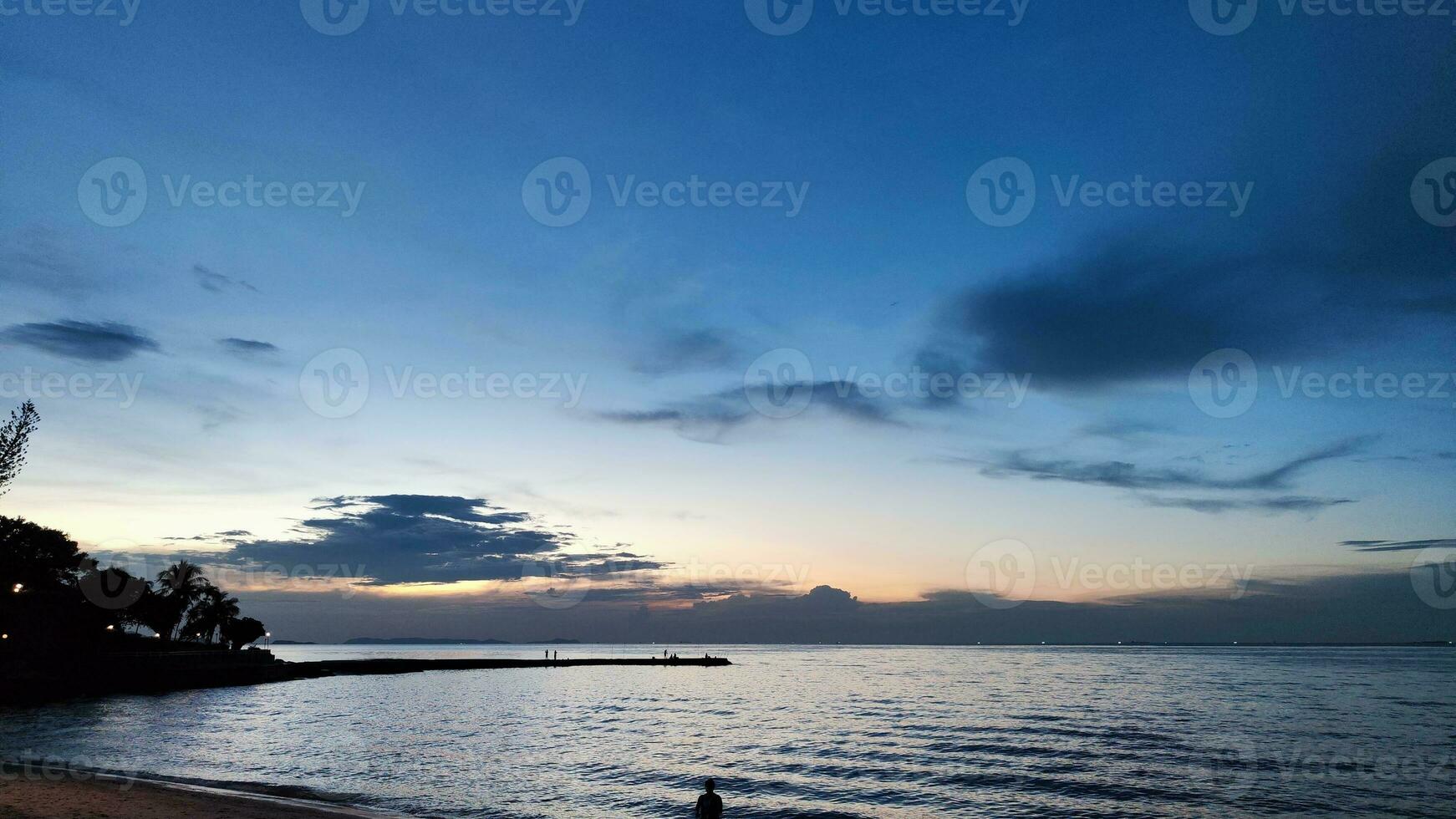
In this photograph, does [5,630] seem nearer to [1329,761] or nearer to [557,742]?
[557,742]

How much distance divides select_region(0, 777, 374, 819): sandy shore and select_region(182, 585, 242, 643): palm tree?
133 meters

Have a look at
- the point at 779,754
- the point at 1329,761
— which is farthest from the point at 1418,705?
the point at 779,754

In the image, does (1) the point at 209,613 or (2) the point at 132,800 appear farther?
(1) the point at 209,613

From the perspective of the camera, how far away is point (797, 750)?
5066 cm

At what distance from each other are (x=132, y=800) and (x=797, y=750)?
34.5 m

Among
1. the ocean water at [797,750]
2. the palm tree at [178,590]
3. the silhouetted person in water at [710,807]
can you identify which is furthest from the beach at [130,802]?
the palm tree at [178,590]

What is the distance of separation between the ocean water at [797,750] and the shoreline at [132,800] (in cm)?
268

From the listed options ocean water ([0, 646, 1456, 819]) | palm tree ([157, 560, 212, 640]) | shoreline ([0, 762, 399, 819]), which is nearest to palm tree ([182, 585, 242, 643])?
palm tree ([157, 560, 212, 640])

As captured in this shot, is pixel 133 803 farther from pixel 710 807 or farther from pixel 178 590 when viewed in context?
pixel 178 590

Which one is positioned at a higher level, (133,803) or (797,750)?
(133,803)

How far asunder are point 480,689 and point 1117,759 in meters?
85.5

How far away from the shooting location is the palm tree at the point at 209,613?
144750 millimetres

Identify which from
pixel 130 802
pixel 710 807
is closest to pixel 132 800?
pixel 130 802

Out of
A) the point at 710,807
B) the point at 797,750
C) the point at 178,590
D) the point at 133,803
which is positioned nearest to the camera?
the point at 710,807
